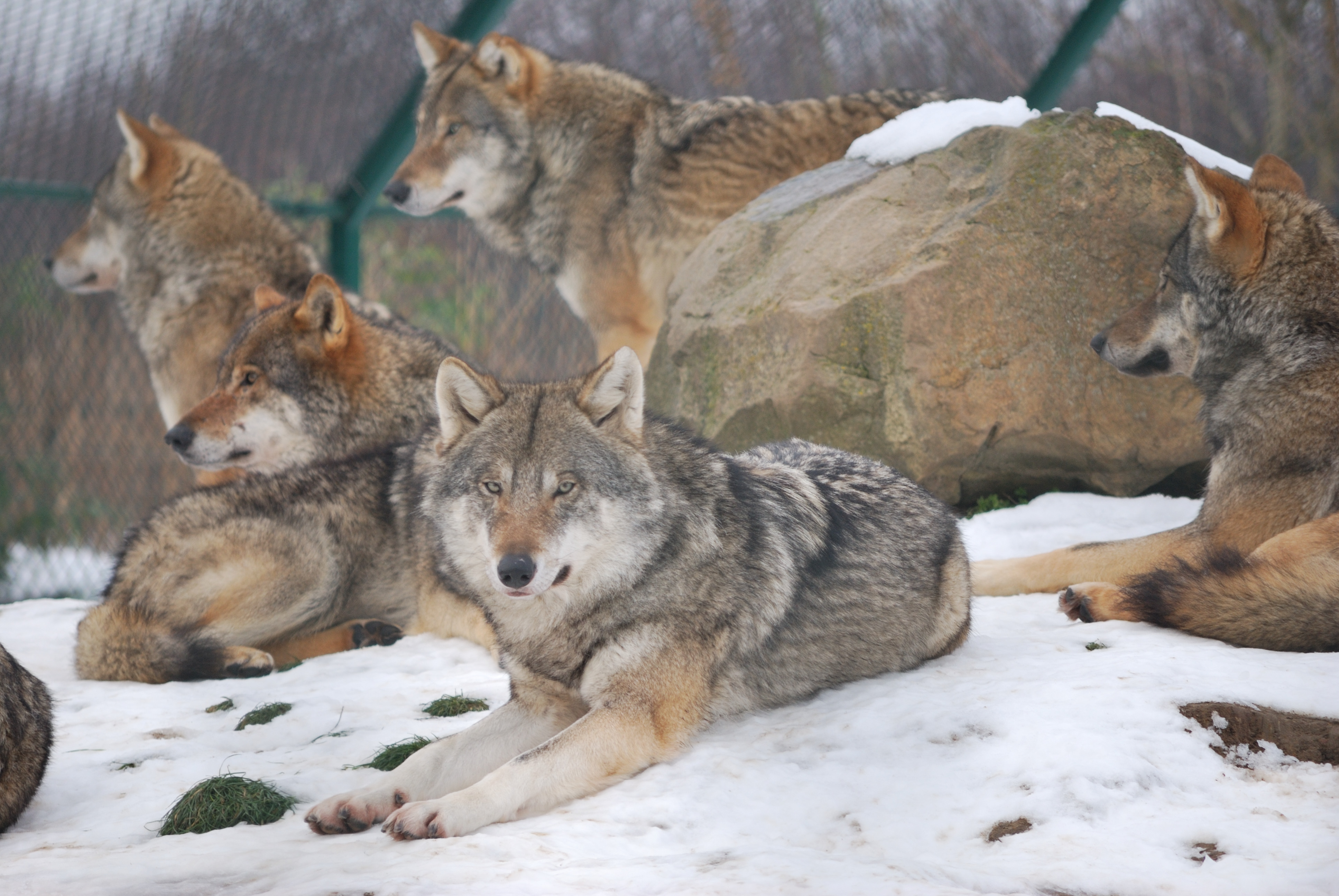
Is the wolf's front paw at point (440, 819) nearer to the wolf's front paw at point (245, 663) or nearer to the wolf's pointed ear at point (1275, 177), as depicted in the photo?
the wolf's front paw at point (245, 663)

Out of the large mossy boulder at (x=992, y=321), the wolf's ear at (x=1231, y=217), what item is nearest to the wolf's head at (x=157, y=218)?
the large mossy boulder at (x=992, y=321)

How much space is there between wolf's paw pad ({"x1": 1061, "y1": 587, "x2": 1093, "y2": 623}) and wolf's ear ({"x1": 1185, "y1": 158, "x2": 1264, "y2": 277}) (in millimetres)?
1273

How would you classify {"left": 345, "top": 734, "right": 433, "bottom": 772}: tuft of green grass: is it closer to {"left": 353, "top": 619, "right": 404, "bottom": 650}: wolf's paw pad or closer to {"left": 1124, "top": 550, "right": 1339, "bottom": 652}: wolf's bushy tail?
{"left": 353, "top": 619, "right": 404, "bottom": 650}: wolf's paw pad

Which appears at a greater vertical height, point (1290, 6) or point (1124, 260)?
point (1290, 6)

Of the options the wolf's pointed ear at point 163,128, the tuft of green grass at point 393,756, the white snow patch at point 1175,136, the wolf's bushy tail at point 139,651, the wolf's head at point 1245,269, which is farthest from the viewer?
the wolf's pointed ear at point 163,128

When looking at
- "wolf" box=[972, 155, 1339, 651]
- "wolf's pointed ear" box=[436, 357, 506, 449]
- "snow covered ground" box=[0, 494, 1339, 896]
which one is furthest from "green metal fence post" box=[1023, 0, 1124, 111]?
A: "wolf's pointed ear" box=[436, 357, 506, 449]

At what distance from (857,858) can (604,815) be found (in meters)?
0.59

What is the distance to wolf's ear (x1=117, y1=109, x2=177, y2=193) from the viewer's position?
5.96 m

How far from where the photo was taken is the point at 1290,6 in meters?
8.12

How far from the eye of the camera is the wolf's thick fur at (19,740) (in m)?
2.71

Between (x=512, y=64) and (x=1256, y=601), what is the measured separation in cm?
471

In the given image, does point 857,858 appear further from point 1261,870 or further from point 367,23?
point 367,23

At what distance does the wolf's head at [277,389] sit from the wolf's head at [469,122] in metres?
1.59

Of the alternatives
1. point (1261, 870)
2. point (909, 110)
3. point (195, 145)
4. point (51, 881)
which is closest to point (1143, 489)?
point (909, 110)
